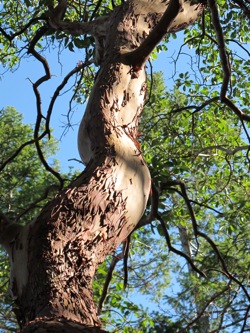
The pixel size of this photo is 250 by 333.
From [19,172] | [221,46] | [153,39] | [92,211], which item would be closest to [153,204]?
[221,46]

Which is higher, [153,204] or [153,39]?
[153,39]

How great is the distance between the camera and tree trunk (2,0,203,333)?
2.06 m

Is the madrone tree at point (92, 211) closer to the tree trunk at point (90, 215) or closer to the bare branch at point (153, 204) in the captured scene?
the tree trunk at point (90, 215)

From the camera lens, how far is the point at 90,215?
7.58 feet

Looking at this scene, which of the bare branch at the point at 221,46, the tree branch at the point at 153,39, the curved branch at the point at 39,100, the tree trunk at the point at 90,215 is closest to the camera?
the tree trunk at the point at 90,215

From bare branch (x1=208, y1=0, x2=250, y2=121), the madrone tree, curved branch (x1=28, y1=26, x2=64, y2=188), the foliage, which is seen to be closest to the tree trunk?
the madrone tree

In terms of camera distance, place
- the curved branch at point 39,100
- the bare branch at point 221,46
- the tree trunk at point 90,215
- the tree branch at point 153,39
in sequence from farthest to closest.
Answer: the curved branch at point 39,100 → the bare branch at point 221,46 → the tree branch at point 153,39 → the tree trunk at point 90,215

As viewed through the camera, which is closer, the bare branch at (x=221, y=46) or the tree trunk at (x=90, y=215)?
the tree trunk at (x=90, y=215)

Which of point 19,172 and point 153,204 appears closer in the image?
point 153,204

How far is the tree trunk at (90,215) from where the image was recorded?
2057 mm

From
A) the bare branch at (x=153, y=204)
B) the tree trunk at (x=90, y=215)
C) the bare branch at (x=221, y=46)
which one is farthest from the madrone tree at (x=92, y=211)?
the bare branch at (x=153, y=204)

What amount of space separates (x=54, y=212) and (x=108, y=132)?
67 cm

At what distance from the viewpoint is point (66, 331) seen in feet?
5.84

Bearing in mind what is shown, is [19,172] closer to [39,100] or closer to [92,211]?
[39,100]
